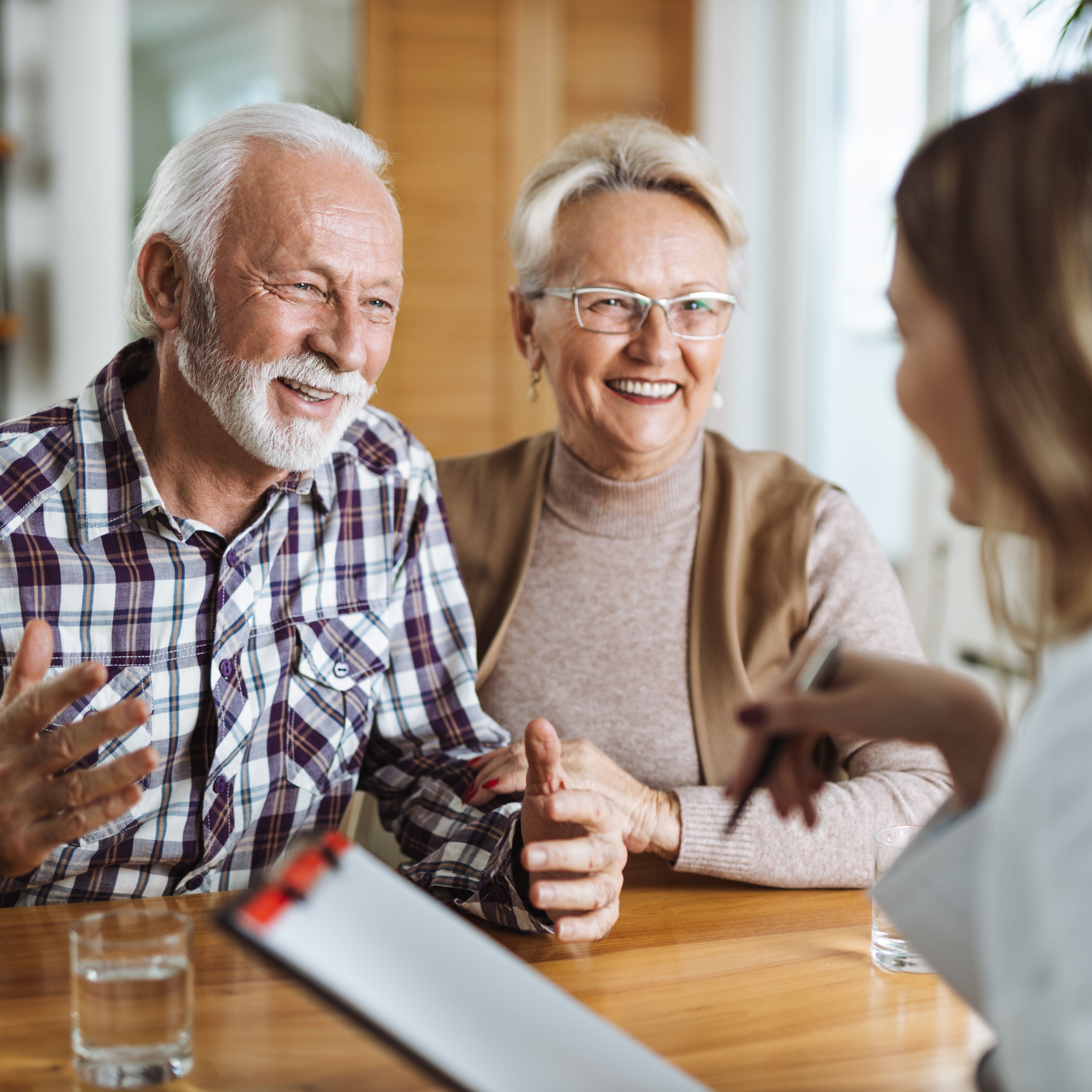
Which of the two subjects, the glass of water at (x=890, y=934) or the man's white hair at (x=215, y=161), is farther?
the man's white hair at (x=215, y=161)

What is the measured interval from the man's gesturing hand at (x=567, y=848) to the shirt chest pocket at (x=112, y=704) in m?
0.49

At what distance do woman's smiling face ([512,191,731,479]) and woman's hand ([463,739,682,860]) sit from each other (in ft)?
1.76

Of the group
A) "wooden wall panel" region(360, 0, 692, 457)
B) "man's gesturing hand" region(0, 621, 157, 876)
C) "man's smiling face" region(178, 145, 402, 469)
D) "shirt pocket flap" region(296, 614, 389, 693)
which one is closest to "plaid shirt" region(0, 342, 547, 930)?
"shirt pocket flap" region(296, 614, 389, 693)

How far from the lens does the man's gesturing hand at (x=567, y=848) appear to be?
106 centimetres

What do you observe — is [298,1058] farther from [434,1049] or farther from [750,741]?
[750,741]

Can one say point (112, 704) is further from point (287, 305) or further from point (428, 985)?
point (428, 985)

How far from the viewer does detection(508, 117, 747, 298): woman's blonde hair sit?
176 cm

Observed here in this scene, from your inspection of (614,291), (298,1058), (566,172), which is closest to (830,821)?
(298,1058)

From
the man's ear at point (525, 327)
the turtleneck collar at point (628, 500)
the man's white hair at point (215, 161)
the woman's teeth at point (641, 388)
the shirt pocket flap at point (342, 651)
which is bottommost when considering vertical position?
the shirt pocket flap at point (342, 651)

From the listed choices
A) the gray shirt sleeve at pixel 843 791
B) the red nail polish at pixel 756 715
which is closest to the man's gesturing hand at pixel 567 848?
the gray shirt sleeve at pixel 843 791

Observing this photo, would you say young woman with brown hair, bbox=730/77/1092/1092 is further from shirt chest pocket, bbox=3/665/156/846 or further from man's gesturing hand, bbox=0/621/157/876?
shirt chest pocket, bbox=3/665/156/846

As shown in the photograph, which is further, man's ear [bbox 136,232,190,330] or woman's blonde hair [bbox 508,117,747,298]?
woman's blonde hair [bbox 508,117,747,298]

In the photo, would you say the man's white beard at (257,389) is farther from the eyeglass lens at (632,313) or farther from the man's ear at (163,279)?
the eyeglass lens at (632,313)

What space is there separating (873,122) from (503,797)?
3099 millimetres
